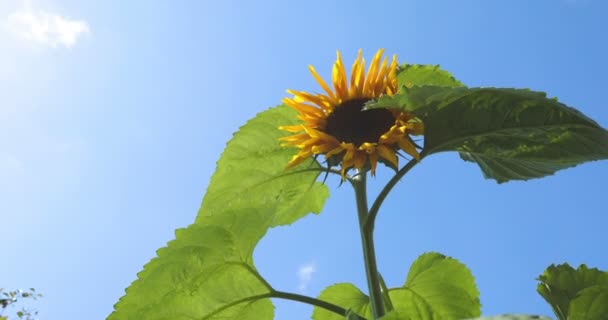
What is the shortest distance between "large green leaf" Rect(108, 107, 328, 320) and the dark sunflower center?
12 cm

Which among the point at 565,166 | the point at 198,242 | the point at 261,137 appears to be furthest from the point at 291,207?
the point at 565,166

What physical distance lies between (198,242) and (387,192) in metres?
0.49

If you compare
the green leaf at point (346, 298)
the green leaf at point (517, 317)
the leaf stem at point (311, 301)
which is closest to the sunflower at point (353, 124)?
the leaf stem at point (311, 301)

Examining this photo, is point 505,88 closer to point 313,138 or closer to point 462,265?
point 313,138

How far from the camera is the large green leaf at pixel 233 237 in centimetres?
171

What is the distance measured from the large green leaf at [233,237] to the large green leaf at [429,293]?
266 millimetres

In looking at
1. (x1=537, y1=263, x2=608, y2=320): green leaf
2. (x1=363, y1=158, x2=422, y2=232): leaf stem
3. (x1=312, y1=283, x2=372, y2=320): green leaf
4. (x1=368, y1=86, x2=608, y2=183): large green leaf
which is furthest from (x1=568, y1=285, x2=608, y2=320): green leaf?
(x1=312, y1=283, x2=372, y2=320): green leaf

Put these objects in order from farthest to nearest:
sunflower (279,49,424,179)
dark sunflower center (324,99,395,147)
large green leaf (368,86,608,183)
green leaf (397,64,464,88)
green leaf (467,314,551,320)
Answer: green leaf (397,64,464,88) → dark sunflower center (324,99,395,147) → sunflower (279,49,424,179) → large green leaf (368,86,608,183) → green leaf (467,314,551,320)

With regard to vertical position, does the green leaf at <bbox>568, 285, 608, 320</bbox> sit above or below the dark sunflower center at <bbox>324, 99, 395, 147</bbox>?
below

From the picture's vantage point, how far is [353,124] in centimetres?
191

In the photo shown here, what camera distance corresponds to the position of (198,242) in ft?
5.65

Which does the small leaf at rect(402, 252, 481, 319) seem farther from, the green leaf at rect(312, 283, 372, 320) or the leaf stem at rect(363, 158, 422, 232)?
the leaf stem at rect(363, 158, 422, 232)

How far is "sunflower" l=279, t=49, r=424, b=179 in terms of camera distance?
174cm

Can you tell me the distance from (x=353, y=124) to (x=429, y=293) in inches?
22.0
